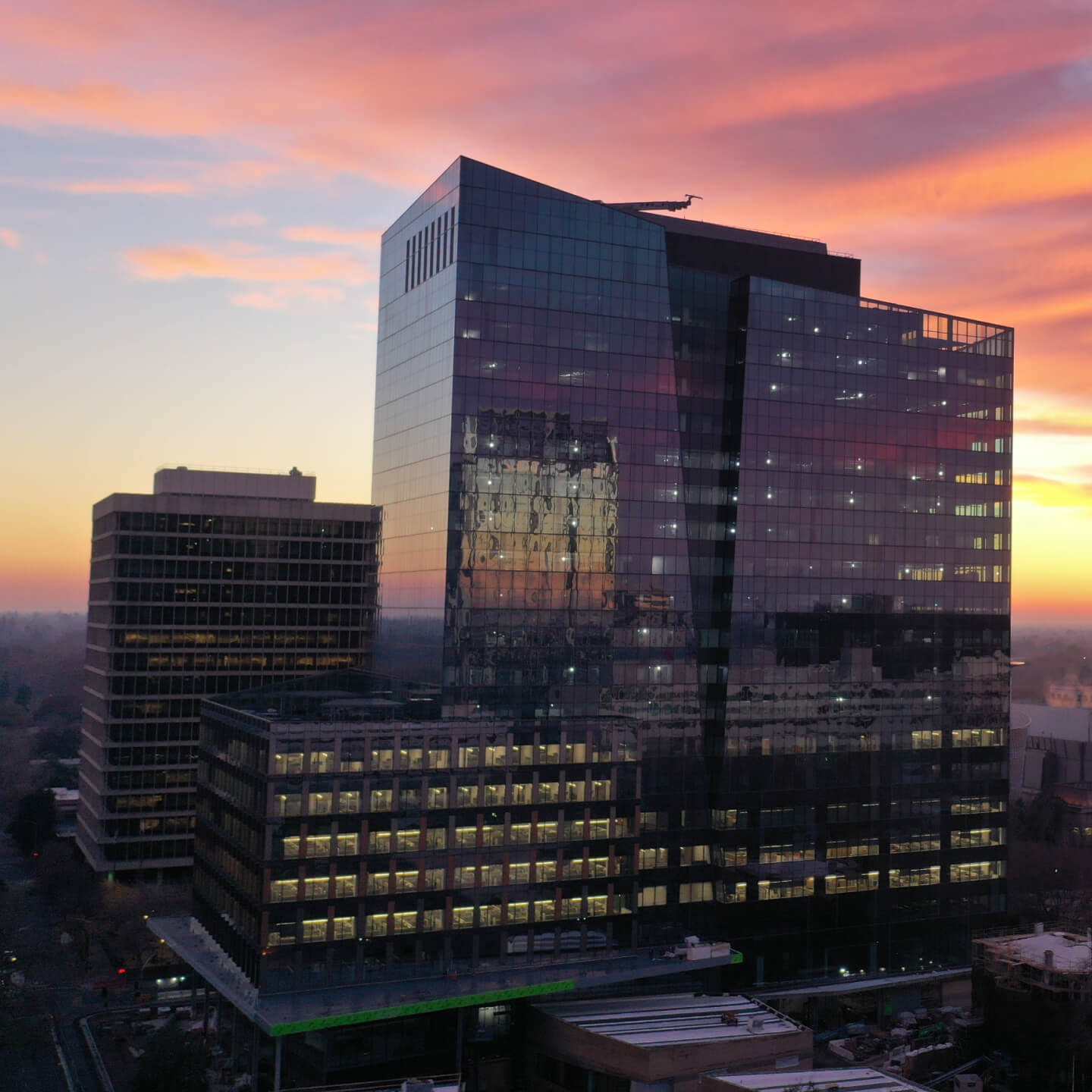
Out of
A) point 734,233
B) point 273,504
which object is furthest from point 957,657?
point 273,504

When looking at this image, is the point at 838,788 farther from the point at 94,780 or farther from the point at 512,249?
the point at 94,780

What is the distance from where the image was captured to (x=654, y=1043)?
93375 mm

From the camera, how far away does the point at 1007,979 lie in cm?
11369

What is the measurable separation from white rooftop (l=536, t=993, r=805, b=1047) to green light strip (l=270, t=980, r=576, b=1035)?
2705 mm

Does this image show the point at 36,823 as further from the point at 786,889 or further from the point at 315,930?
the point at 786,889

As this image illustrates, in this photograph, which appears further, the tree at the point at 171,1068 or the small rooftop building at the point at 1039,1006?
the small rooftop building at the point at 1039,1006

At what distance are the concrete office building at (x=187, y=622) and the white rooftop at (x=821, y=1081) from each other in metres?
78.3

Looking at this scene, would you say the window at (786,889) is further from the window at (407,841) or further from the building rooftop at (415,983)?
the window at (407,841)

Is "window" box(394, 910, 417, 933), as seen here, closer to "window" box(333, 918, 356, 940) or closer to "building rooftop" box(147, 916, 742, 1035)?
"building rooftop" box(147, 916, 742, 1035)

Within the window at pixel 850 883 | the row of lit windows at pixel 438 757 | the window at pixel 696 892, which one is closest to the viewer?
the row of lit windows at pixel 438 757

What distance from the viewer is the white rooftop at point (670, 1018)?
96.1m

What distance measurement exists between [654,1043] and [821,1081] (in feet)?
41.7

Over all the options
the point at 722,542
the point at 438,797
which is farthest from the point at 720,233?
the point at 438,797

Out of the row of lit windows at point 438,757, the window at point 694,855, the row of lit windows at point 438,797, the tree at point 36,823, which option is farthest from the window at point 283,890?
the tree at point 36,823
